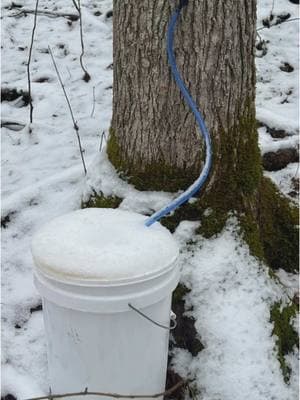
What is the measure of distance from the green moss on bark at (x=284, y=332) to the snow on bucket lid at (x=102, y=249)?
0.55 metres

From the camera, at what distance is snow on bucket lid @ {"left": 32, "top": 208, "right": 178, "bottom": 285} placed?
1352 mm

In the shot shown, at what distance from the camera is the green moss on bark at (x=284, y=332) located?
69.4 inches

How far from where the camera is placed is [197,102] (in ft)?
6.17

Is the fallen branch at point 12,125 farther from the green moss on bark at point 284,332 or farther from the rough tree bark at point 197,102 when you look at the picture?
the green moss on bark at point 284,332

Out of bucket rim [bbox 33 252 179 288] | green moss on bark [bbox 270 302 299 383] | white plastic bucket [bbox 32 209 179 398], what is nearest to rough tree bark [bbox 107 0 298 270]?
green moss on bark [bbox 270 302 299 383]

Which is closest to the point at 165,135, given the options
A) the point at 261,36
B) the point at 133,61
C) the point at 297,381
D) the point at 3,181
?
the point at 133,61

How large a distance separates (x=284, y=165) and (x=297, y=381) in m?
1.30

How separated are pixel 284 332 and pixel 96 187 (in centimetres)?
88

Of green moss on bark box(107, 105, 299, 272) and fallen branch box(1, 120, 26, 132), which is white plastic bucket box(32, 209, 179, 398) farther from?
fallen branch box(1, 120, 26, 132)

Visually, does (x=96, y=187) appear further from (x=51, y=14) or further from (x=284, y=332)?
(x=51, y=14)

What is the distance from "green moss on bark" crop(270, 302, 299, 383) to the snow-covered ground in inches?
1.1

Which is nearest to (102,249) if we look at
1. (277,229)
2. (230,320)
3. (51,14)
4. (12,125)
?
(230,320)

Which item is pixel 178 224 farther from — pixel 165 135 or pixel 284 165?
pixel 284 165

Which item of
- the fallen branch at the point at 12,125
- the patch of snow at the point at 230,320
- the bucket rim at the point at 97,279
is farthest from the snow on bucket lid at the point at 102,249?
the fallen branch at the point at 12,125
